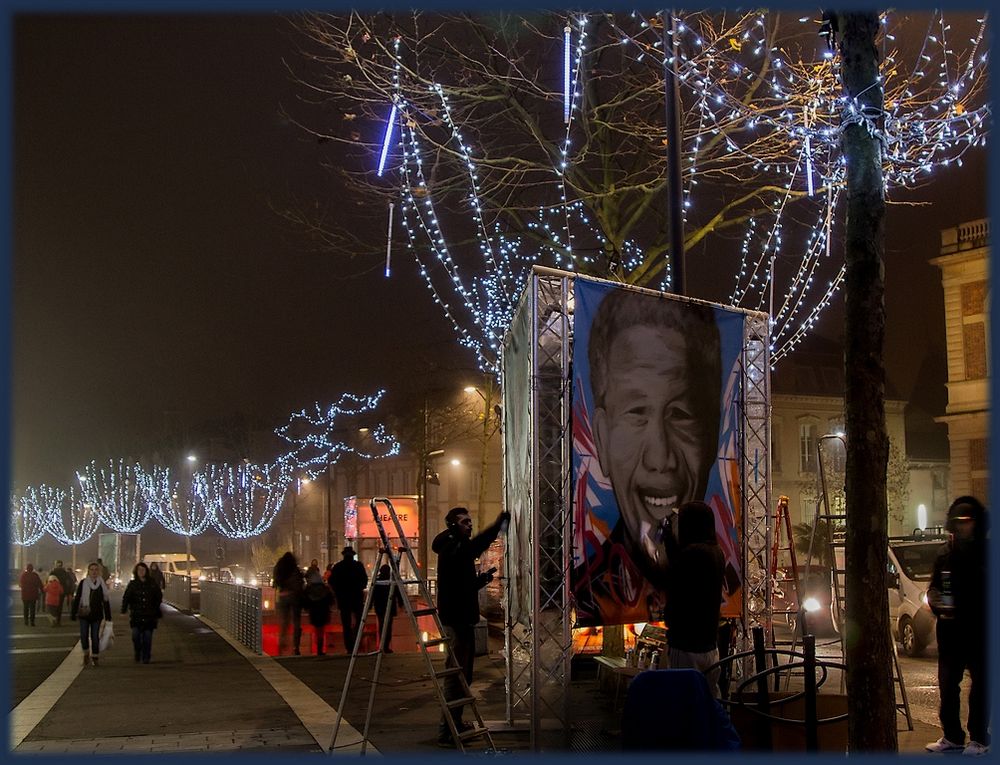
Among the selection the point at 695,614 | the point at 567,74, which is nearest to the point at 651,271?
the point at 567,74

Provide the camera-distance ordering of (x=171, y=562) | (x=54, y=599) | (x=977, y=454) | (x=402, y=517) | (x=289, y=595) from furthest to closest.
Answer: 1. (x=171, y=562)
2. (x=977, y=454)
3. (x=402, y=517)
4. (x=54, y=599)
5. (x=289, y=595)

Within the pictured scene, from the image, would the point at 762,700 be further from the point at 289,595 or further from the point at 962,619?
the point at 289,595

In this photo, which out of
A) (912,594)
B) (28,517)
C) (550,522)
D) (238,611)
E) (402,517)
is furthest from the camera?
(28,517)

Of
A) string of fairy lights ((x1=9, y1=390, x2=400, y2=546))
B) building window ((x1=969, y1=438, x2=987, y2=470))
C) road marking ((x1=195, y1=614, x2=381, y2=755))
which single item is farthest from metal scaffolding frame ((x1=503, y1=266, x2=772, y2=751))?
building window ((x1=969, y1=438, x2=987, y2=470))

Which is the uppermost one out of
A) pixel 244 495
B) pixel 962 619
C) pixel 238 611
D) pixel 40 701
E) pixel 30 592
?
pixel 962 619

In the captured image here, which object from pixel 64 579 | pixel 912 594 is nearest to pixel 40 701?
pixel 912 594

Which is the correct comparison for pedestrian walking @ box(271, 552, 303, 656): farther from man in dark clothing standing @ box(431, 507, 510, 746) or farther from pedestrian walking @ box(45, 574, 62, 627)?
pedestrian walking @ box(45, 574, 62, 627)

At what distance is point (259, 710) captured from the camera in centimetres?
1227

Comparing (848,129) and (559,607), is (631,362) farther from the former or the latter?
(848,129)

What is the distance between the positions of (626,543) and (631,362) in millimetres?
1662

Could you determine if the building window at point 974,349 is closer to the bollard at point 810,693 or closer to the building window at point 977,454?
the building window at point 977,454

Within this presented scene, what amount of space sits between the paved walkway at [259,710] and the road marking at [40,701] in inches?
0.6

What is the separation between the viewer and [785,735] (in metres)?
7.57

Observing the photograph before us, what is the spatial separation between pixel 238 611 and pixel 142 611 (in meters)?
4.72
